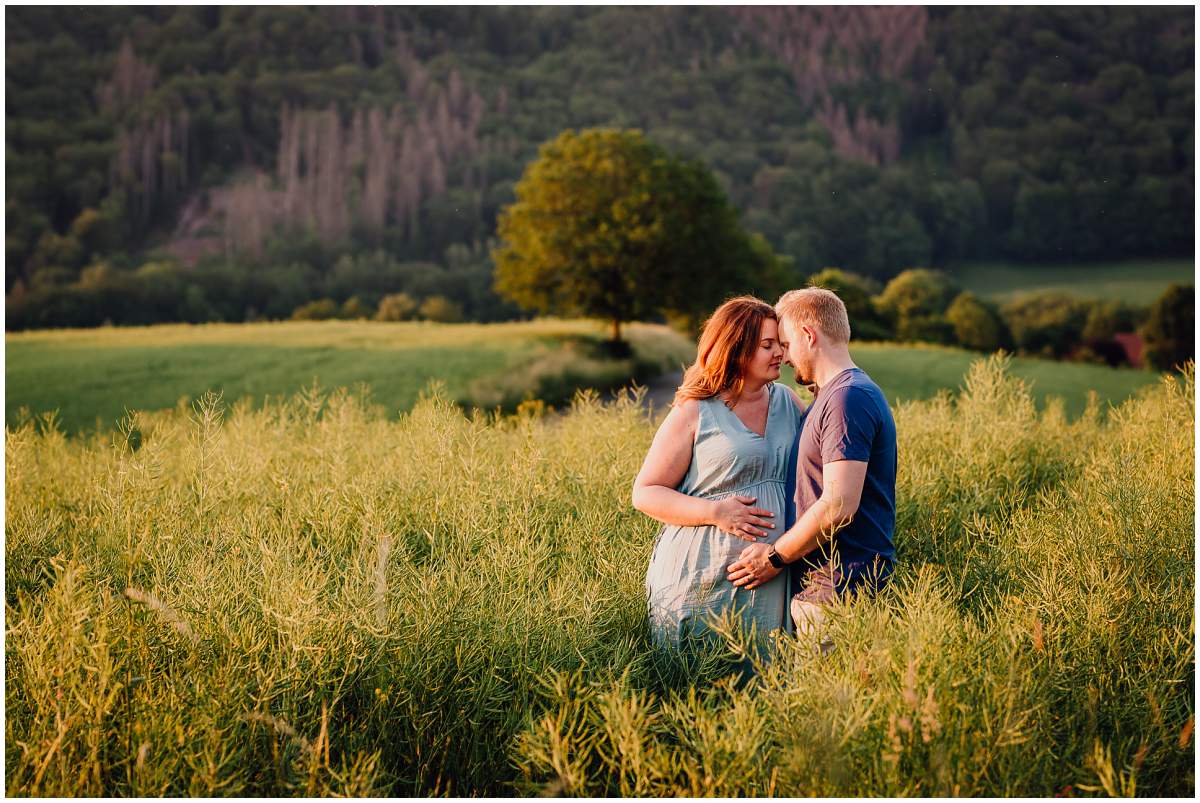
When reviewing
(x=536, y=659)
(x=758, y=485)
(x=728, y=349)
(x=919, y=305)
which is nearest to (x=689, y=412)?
(x=728, y=349)

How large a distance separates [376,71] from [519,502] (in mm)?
92718

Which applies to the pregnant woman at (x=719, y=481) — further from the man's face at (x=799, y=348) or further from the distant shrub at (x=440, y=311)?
the distant shrub at (x=440, y=311)

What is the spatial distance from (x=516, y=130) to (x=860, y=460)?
255 ft

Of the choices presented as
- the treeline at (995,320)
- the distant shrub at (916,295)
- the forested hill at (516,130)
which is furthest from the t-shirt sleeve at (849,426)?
the forested hill at (516,130)

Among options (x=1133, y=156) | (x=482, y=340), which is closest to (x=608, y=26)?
(x=1133, y=156)

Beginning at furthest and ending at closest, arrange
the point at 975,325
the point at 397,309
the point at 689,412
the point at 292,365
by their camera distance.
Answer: the point at 975,325
the point at 397,309
the point at 292,365
the point at 689,412

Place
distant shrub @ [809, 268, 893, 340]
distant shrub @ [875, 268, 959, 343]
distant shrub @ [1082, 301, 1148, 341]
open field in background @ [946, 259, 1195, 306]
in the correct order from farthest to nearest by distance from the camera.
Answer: open field in background @ [946, 259, 1195, 306], distant shrub @ [875, 268, 959, 343], distant shrub @ [1082, 301, 1148, 341], distant shrub @ [809, 268, 893, 340]

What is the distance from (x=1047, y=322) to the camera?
5381 cm

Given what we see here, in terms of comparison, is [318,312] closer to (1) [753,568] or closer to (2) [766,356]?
(2) [766,356]

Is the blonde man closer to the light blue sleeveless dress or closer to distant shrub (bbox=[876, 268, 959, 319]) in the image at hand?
the light blue sleeveless dress

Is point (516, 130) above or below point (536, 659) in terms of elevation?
above

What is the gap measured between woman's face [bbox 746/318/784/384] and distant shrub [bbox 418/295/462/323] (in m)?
48.2

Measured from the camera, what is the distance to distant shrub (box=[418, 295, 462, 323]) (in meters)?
51.2

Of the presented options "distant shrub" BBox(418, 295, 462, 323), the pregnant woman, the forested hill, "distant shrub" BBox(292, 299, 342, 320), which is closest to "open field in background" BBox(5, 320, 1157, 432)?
"distant shrub" BBox(418, 295, 462, 323)
